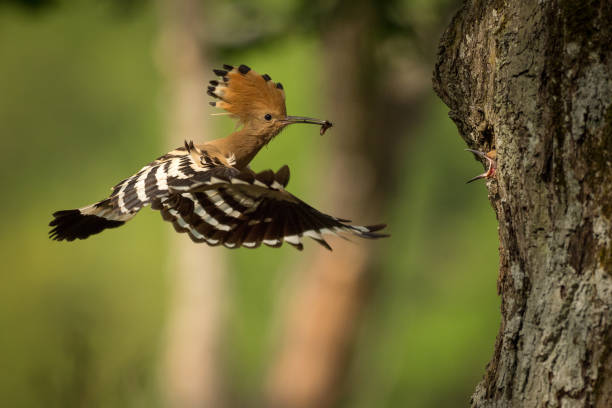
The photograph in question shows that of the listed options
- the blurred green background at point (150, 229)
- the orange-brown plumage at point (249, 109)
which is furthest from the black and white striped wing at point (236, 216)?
the blurred green background at point (150, 229)

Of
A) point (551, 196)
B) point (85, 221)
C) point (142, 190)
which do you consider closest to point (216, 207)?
point (142, 190)

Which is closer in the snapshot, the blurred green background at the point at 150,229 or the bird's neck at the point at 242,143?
the bird's neck at the point at 242,143

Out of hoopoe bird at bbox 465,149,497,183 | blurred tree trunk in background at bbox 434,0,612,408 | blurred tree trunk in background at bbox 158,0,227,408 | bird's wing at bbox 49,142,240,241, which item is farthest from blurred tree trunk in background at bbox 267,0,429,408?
blurred tree trunk in background at bbox 434,0,612,408

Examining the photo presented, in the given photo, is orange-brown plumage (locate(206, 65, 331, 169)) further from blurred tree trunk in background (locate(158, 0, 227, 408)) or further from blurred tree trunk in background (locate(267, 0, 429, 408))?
blurred tree trunk in background (locate(158, 0, 227, 408))

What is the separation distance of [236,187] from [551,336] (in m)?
0.98

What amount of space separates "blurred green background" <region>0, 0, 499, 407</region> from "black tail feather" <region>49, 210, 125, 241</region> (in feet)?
25.0

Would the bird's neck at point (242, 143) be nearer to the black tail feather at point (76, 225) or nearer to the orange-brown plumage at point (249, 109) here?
the orange-brown plumage at point (249, 109)

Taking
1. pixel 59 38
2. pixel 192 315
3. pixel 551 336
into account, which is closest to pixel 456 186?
pixel 192 315

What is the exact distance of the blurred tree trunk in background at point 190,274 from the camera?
802 centimetres

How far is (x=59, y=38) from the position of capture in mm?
14766

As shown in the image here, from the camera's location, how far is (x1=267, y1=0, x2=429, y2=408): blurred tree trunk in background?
582 cm

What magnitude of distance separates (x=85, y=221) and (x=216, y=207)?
1.41ft

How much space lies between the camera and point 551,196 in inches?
72.3

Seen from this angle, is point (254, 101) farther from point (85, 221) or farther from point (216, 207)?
point (85, 221)
